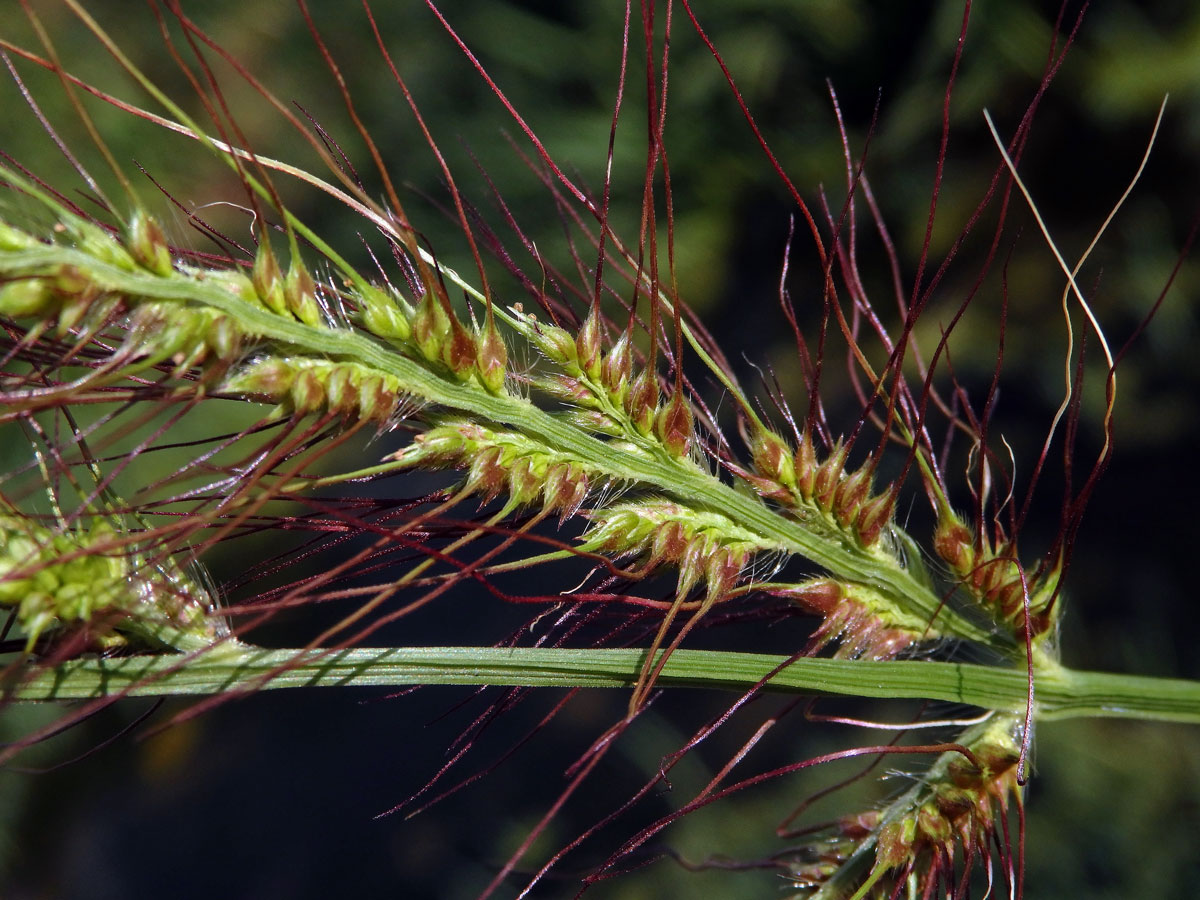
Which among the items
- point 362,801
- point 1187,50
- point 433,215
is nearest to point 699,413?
point 1187,50

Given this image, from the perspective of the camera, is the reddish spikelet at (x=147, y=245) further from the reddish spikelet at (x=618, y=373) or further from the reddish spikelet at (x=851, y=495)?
the reddish spikelet at (x=851, y=495)

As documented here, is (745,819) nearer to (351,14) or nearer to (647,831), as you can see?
(647,831)

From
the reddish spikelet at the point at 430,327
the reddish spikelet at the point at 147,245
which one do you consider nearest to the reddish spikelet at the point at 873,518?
the reddish spikelet at the point at 430,327

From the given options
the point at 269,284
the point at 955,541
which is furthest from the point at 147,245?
the point at 955,541

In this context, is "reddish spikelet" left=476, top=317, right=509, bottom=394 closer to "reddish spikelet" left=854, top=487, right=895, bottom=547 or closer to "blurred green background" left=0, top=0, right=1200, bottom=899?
"reddish spikelet" left=854, top=487, right=895, bottom=547

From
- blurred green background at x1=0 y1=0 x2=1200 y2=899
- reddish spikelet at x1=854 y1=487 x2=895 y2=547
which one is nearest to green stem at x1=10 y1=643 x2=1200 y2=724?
reddish spikelet at x1=854 y1=487 x2=895 y2=547

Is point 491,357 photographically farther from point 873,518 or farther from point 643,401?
point 873,518
